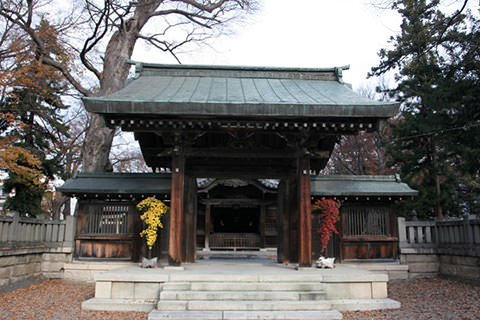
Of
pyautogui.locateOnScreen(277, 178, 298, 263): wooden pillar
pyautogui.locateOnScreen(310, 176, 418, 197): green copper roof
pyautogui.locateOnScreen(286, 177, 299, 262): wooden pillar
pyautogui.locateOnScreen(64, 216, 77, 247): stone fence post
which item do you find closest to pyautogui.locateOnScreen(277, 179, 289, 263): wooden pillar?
pyautogui.locateOnScreen(277, 178, 298, 263): wooden pillar

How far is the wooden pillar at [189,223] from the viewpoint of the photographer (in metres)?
9.62

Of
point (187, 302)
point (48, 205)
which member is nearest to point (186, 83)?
point (187, 302)

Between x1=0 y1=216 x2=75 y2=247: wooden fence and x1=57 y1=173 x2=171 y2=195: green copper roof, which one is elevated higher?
x1=57 y1=173 x2=171 y2=195: green copper roof

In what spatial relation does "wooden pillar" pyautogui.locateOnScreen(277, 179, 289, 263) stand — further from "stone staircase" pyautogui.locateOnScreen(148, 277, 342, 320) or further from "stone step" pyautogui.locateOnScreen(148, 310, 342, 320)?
"stone step" pyautogui.locateOnScreen(148, 310, 342, 320)

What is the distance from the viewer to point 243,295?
6.71 metres

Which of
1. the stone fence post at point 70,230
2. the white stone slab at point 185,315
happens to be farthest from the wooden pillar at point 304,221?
the stone fence post at point 70,230

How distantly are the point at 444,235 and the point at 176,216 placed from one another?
879cm

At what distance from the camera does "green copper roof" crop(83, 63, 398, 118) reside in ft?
24.7

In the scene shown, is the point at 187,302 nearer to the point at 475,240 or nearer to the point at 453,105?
the point at 475,240

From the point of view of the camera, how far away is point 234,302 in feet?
21.4

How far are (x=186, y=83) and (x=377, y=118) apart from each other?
5.58m

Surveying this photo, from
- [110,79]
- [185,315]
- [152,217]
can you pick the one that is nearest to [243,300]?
[185,315]

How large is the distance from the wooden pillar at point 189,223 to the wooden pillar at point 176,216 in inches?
51.2

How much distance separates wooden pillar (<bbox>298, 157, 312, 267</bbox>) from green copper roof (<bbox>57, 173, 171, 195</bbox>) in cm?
429
